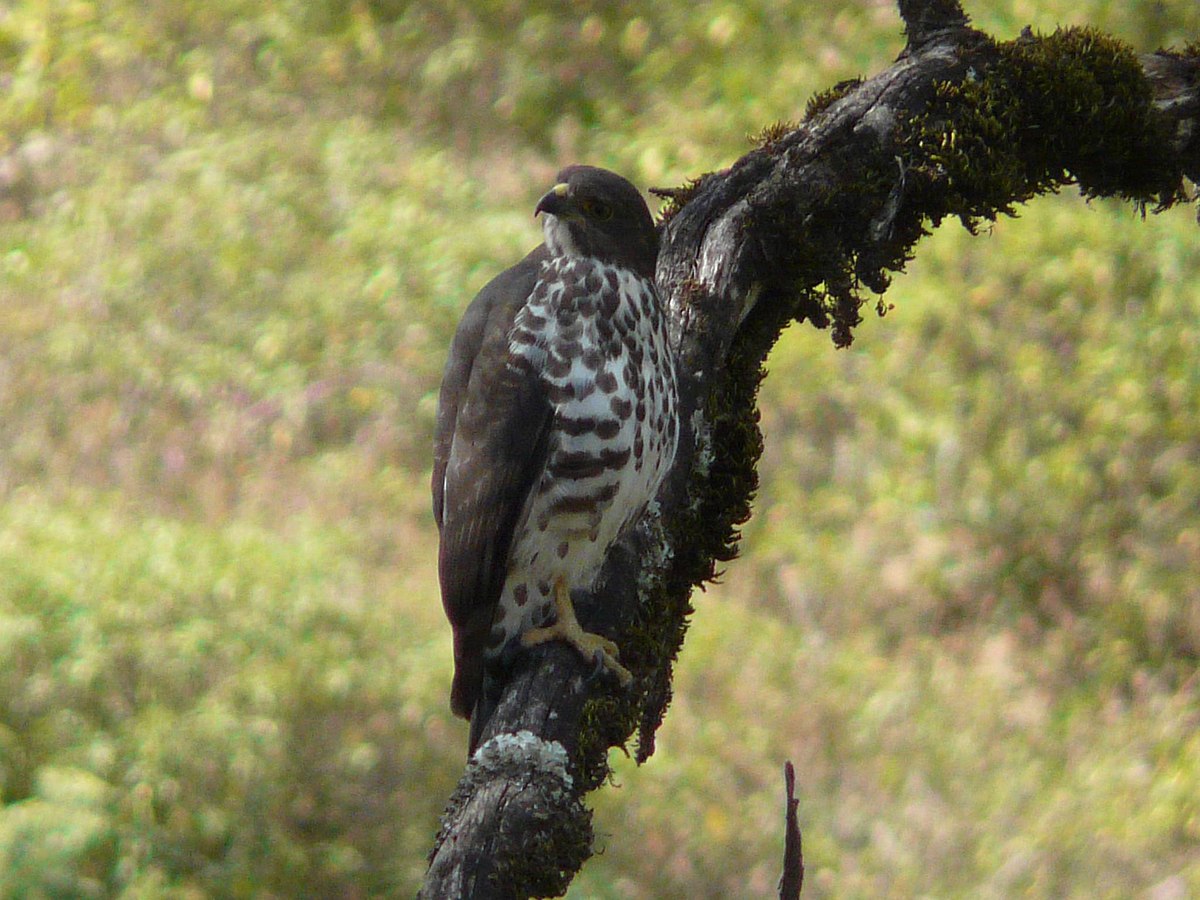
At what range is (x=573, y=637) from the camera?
11.1 ft

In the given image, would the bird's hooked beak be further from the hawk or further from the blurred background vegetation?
the blurred background vegetation

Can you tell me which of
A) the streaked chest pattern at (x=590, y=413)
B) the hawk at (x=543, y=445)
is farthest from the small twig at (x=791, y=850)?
the streaked chest pattern at (x=590, y=413)

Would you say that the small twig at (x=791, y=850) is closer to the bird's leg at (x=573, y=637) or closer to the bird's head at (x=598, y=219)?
the bird's leg at (x=573, y=637)

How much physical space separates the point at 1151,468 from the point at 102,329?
6.37 meters

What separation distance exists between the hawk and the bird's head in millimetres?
20

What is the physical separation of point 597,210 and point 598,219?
0.02 metres

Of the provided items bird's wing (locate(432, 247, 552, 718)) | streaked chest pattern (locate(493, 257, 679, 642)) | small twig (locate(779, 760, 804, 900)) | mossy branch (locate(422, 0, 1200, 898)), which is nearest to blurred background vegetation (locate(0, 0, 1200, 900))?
bird's wing (locate(432, 247, 552, 718))

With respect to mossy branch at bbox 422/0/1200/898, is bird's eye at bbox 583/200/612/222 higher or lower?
higher

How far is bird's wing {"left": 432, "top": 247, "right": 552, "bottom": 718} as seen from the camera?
3473 mm

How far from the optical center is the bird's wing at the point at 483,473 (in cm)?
347

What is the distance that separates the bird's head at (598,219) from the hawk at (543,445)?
0.07ft

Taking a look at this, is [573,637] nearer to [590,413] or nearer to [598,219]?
[590,413]

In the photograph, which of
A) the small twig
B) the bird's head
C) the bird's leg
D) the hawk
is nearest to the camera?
the small twig

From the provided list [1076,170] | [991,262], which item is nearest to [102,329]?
[991,262]
